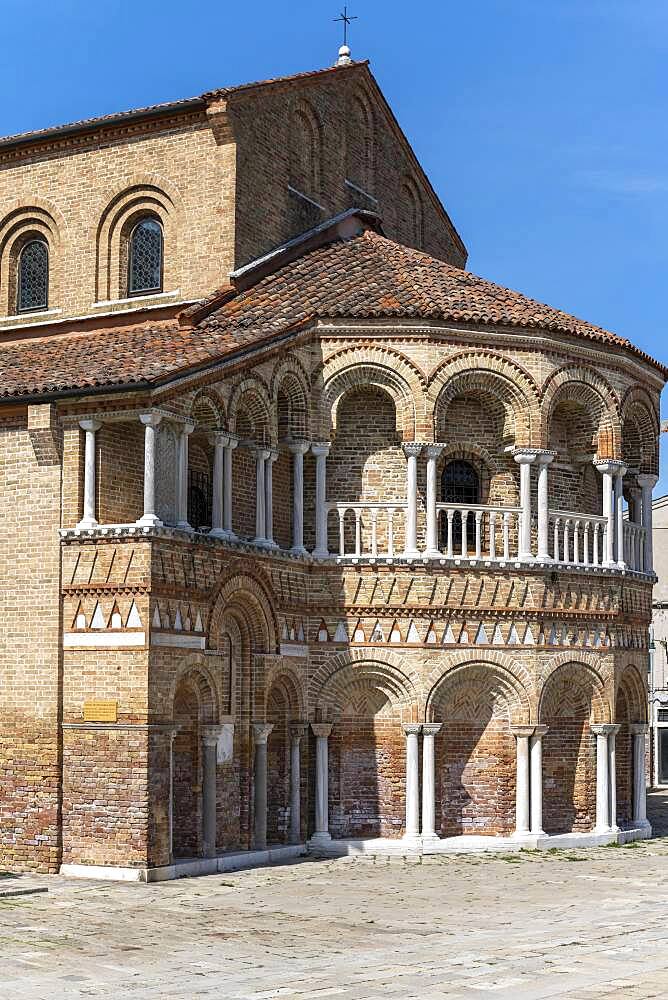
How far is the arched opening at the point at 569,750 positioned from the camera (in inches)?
965

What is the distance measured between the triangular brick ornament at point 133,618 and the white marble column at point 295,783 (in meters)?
4.57

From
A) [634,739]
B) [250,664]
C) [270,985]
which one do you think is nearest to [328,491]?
[250,664]

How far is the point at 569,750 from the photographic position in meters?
24.9

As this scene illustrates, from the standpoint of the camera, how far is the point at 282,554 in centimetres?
2322

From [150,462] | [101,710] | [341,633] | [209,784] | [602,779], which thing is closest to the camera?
[101,710]

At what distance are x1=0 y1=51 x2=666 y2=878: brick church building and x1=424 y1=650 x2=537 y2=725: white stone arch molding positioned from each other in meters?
0.04

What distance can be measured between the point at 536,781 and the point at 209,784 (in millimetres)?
5503

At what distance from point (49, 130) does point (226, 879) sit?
13495 mm

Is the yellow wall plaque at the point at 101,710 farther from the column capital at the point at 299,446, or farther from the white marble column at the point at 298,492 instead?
the column capital at the point at 299,446

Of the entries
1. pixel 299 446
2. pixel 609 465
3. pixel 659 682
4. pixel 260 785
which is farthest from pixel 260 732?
pixel 659 682

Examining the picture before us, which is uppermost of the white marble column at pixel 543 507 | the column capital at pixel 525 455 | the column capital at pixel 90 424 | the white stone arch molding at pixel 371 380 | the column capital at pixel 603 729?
the white stone arch molding at pixel 371 380

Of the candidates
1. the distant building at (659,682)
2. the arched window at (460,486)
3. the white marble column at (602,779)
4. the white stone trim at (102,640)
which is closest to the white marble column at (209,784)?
the white stone trim at (102,640)

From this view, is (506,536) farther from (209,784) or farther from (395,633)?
(209,784)

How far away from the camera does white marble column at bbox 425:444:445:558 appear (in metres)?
23.8
